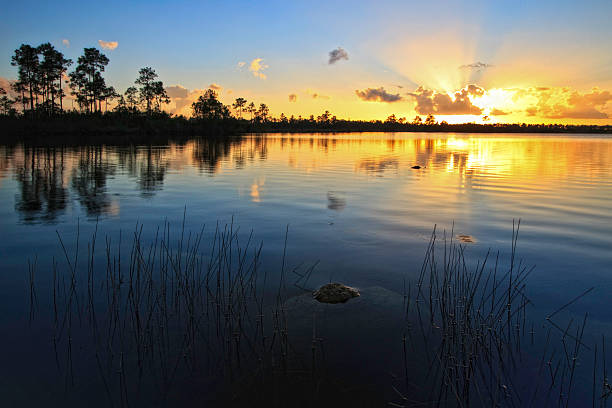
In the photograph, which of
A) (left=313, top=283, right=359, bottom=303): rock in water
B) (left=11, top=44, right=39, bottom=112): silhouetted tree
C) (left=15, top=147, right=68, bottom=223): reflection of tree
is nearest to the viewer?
(left=313, top=283, right=359, bottom=303): rock in water

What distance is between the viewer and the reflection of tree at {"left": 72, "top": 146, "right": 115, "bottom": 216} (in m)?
17.3

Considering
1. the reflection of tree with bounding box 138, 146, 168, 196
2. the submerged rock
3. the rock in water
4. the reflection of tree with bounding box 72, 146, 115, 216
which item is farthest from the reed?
the reflection of tree with bounding box 138, 146, 168, 196

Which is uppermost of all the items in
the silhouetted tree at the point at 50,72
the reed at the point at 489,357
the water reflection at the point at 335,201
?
the silhouetted tree at the point at 50,72

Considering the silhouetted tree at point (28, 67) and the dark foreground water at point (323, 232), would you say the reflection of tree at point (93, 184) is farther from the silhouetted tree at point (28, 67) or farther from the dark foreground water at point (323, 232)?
the silhouetted tree at point (28, 67)

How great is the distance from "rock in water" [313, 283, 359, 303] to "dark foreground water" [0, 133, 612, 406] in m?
0.44

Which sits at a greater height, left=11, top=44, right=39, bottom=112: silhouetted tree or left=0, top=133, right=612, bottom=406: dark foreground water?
left=11, top=44, right=39, bottom=112: silhouetted tree

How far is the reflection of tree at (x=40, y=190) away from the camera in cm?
1594

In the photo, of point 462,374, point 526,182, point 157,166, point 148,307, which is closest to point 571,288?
point 462,374

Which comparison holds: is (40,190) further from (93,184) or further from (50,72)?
(50,72)

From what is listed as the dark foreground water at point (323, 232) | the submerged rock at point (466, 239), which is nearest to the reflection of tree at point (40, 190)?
the dark foreground water at point (323, 232)

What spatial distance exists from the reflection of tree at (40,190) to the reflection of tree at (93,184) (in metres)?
0.81

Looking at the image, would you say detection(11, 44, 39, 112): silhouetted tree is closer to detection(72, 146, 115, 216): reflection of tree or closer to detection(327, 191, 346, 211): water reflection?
detection(72, 146, 115, 216): reflection of tree

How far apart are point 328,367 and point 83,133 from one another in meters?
90.1

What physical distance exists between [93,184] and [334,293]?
67.0 feet
